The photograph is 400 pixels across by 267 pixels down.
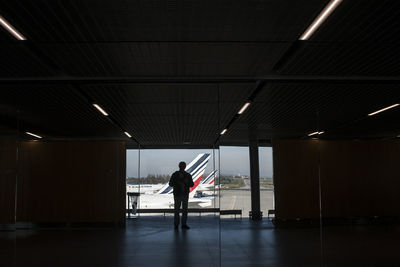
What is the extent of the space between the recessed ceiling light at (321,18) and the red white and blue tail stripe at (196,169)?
11.2ft

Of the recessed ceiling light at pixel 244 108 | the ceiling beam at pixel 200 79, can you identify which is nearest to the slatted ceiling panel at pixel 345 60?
the ceiling beam at pixel 200 79

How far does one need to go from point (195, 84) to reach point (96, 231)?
19.7ft

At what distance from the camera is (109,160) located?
11242 millimetres

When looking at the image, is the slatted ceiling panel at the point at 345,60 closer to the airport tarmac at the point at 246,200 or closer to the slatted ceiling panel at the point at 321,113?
the slatted ceiling panel at the point at 321,113

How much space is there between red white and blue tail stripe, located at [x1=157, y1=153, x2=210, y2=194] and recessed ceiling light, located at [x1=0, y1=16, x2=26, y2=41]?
3.70 metres

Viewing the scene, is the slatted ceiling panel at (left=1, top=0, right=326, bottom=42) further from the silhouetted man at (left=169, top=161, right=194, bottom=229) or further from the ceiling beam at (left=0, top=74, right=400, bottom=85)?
the silhouetted man at (left=169, top=161, right=194, bottom=229)

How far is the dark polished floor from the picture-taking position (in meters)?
7.10

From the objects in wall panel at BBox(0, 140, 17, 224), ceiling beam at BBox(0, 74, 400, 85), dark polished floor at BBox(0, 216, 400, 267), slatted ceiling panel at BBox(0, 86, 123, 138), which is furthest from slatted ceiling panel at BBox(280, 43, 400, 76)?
wall panel at BBox(0, 140, 17, 224)

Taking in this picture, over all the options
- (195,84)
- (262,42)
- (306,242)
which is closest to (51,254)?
(195,84)

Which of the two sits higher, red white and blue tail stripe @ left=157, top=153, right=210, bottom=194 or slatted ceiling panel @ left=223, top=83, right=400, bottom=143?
slatted ceiling panel @ left=223, top=83, right=400, bottom=143

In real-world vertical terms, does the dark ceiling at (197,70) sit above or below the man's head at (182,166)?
above

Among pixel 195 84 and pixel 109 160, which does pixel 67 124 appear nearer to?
pixel 109 160

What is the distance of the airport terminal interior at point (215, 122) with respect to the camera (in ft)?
15.1

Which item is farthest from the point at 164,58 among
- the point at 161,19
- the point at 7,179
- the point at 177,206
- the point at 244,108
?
the point at 7,179
